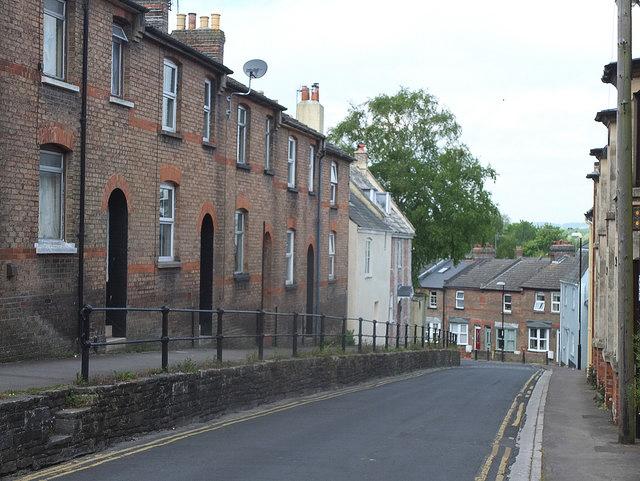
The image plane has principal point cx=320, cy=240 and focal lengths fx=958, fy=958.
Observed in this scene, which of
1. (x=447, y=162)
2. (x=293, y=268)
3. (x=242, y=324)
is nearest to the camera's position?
(x=242, y=324)

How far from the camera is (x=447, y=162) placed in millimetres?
59344

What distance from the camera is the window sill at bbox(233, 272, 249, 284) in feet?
85.8

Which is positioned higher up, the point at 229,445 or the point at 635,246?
the point at 635,246

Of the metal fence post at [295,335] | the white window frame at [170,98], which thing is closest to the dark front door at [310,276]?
the white window frame at [170,98]

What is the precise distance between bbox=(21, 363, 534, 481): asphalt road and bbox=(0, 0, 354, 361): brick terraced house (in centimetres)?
433

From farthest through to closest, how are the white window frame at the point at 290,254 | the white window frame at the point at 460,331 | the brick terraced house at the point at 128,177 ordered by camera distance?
the white window frame at the point at 460,331 < the white window frame at the point at 290,254 < the brick terraced house at the point at 128,177

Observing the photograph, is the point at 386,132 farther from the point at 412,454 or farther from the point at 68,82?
the point at 412,454

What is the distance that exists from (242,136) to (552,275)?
178 feet

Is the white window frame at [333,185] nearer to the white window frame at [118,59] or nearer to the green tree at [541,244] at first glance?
the white window frame at [118,59]

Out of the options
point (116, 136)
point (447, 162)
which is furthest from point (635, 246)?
point (447, 162)

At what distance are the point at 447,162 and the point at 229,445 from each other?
48.5 m

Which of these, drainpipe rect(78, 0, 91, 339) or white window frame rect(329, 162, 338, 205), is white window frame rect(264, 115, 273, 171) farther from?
drainpipe rect(78, 0, 91, 339)

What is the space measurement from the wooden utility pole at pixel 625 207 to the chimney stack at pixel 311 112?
25915 millimetres

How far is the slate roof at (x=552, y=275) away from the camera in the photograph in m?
74.8
